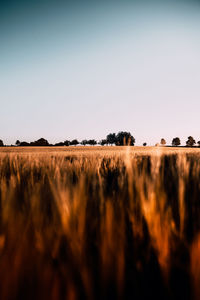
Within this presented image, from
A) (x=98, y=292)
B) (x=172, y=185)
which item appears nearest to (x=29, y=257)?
(x=98, y=292)

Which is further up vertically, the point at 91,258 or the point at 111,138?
the point at 111,138

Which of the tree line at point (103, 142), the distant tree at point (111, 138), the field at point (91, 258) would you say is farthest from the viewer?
the distant tree at point (111, 138)

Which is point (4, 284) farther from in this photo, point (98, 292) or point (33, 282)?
point (98, 292)

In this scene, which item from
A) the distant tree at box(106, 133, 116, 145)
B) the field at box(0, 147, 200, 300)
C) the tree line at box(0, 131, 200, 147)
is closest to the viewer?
the field at box(0, 147, 200, 300)

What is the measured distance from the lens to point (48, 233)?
404mm

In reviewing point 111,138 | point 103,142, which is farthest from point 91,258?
point 111,138

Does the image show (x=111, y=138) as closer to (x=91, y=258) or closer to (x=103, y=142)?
(x=103, y=142)

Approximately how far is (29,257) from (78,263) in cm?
11

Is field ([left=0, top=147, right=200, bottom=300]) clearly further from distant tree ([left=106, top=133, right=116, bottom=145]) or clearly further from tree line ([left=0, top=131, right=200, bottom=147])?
distant tree ([left=106, top=133, right=116, bottom=145])

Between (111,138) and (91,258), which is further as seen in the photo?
(111,138)

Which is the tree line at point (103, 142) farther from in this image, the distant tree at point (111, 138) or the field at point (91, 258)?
the field at point (91, 258)

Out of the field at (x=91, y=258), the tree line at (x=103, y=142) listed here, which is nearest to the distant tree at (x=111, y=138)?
the tree line at (x=103, y=142)

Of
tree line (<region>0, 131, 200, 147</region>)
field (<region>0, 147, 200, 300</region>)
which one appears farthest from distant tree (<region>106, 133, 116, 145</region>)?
field (<region>0, 147, 200, 300</region>)

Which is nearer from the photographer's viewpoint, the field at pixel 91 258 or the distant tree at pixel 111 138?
the field at pixel 91 258
